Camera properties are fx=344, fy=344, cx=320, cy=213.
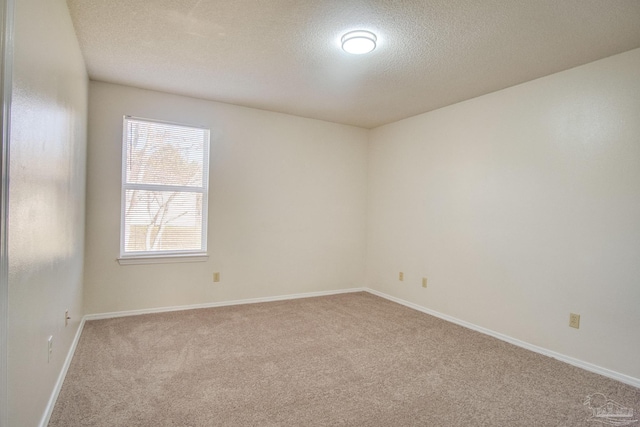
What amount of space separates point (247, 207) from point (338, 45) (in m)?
2.34

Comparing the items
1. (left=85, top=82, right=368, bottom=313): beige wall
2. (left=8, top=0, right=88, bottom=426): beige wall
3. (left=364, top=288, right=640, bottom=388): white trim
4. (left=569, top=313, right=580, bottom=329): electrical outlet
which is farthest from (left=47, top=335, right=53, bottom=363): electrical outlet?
(left=569, top=313, right=580, bottom=329): electrical outlet

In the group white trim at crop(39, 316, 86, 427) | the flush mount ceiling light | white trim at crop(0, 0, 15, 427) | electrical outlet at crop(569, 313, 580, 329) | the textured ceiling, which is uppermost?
the textured ceiling

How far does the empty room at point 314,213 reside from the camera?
1.96m

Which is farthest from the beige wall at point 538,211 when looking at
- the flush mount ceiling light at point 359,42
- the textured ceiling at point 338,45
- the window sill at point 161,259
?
the window sill at point 161,259

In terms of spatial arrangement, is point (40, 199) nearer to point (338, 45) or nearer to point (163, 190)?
point (338, 45)

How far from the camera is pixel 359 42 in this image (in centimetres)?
240

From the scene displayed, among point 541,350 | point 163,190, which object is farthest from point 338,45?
point 541,350

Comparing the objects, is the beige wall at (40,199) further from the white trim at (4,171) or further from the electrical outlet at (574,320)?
the electrical outlet at (574,320)

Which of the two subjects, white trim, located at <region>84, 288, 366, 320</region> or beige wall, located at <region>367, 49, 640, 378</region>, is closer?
beige wall, located at <region>367, 49, 640, 378</region>

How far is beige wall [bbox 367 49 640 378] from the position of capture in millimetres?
2547

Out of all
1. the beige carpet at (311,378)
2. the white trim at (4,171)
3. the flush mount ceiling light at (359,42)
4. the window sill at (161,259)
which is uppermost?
the flush mount ceiling light at (359,42)

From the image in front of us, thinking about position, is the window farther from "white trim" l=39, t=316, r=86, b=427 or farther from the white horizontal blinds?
"white trim" l=39, t=316, r=86, b=427

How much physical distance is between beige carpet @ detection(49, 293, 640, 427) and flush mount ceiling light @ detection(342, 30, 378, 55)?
92.4 inches

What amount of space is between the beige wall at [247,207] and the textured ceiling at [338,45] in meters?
0.39
